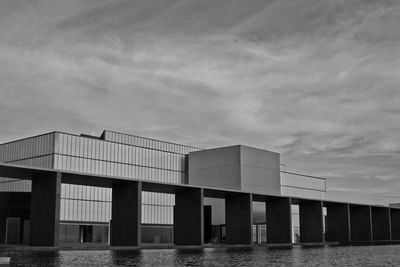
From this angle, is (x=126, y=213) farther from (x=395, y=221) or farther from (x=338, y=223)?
(x=395, y=221)

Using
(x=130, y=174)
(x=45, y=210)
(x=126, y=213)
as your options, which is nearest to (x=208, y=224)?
(x=130, y=174)

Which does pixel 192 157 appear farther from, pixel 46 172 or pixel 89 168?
pixel 46 172

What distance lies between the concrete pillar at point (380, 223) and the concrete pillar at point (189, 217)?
37842 millimetres

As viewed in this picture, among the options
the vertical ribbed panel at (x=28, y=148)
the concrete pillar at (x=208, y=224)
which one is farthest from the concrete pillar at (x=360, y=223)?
the vertical ribbed panel at (x=28, y=148)

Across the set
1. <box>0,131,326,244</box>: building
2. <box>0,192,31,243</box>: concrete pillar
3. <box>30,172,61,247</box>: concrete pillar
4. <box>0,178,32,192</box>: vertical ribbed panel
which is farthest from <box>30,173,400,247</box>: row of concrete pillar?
<box>0,178,32,192</box>: vertical ribbed panel

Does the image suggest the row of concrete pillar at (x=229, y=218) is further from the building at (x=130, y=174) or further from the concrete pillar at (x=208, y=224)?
the concrete pillar at (x=208, y=224)

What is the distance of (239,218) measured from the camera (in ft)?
183

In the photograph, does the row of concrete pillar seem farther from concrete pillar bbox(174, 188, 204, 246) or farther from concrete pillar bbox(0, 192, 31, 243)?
concrete pillar bbox(0, 192, 31, 243)

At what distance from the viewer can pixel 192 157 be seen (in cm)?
7869

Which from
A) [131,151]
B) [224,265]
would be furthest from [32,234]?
[131,151]

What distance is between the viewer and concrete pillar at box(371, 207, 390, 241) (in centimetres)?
7869

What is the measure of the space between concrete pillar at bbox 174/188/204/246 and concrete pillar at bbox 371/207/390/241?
37.8m

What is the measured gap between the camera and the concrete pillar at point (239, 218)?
55062mm

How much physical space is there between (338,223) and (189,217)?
27680 millimetres
